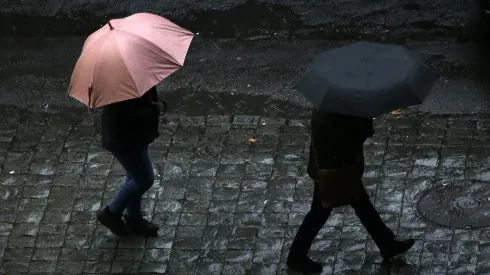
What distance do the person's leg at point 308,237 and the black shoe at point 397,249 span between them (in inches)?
19.9

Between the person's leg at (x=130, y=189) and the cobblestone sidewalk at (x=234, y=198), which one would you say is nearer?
the person's leg at (x=130, y=189)

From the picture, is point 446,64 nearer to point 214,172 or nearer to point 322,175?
point 214,172

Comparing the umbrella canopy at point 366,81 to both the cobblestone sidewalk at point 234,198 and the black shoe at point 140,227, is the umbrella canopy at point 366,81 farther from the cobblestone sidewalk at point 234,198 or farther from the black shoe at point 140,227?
the black shoe at point 140,227

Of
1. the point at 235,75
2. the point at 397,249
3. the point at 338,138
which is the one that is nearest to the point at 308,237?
the point at 397,249

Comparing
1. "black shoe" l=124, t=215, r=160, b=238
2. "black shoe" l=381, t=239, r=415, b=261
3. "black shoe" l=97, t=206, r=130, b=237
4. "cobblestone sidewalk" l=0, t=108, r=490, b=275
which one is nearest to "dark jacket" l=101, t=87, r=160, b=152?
"black shoe" l=97, t=206, r=130, b=237

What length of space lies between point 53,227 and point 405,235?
2.87 m

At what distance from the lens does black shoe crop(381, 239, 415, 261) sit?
302 inches

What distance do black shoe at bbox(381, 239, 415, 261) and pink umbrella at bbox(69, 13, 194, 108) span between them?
2.08 m

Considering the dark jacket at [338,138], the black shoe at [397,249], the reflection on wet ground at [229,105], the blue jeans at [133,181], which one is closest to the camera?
the dark jacket at [338,138]

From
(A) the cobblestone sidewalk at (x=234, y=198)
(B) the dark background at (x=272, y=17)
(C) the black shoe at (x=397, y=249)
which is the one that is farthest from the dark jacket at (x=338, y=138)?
(B) the dark background at (x=272, y=17)

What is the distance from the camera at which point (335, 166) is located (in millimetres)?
7121

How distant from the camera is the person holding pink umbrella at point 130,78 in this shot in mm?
7148

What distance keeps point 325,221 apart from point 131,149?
5.04 ft

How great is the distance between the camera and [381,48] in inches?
280
